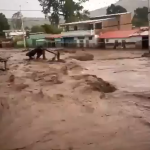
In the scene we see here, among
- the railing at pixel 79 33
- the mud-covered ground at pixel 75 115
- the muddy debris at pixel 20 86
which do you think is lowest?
the mud-covered ground at pixel 75 115

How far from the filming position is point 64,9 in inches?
2061

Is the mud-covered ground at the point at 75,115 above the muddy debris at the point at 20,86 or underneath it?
underneath

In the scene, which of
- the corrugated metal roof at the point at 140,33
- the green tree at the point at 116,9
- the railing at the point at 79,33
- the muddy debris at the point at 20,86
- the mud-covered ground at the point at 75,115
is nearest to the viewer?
the mud-covered ground at the point at 75,115

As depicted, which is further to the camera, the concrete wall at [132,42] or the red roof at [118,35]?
the red roof at [118,35]

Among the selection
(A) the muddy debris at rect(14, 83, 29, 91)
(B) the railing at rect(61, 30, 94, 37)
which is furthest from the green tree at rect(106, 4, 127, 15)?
(A) the muddy debris at rect(14, 83, 29, 91)

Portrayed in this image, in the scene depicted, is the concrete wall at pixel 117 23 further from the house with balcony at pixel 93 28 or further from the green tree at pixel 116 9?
the green tree at pixel 116 9

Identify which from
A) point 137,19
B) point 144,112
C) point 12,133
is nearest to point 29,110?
point 12,133

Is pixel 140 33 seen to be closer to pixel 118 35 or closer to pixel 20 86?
pixel 118 35

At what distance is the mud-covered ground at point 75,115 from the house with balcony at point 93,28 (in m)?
24.6

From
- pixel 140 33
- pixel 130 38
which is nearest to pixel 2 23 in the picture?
pixel 130 38

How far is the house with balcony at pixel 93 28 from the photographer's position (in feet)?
121

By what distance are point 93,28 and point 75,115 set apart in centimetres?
3089

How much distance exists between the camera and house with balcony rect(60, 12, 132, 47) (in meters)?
36.9

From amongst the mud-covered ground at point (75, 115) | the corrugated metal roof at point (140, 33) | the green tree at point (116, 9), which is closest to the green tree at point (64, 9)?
the green tree at point (116, 9)
